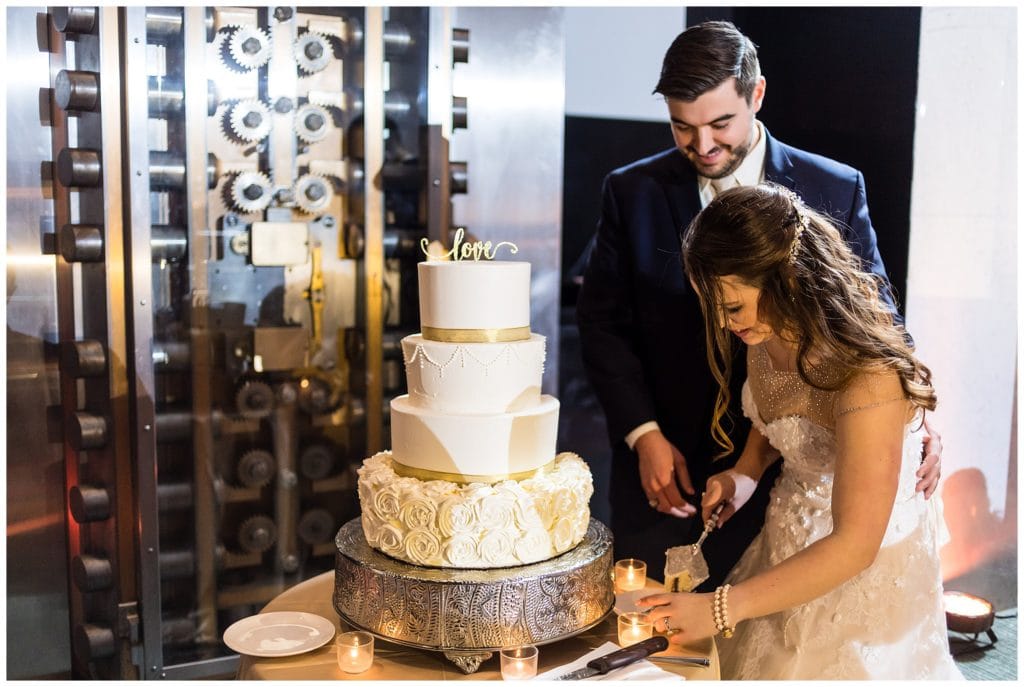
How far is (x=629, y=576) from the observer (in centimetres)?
266

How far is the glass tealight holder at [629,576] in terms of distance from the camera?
2646 mm

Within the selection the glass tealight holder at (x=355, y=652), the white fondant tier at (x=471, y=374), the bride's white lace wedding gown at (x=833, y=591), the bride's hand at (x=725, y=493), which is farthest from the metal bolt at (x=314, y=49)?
the glass tealight holder at (x=355, y=652)

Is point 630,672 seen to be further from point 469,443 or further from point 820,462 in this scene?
point 820,462

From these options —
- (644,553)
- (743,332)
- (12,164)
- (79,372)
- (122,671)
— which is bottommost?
(122,671)

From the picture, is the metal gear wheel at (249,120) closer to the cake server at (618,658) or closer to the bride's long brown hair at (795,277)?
the bride's long brown hair at (795,277)

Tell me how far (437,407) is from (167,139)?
171cm

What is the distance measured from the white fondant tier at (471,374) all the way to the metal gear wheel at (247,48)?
64.4 inches

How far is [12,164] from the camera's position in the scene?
10.8 ft

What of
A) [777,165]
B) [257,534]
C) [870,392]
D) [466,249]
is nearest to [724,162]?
[777,165]

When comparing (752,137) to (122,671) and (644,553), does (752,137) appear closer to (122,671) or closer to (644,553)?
(644,553)

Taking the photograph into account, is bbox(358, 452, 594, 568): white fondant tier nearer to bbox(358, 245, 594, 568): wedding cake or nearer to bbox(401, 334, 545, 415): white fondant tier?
bbox(358, 245, 594, 568): wedding cake

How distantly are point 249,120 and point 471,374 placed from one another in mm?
1706

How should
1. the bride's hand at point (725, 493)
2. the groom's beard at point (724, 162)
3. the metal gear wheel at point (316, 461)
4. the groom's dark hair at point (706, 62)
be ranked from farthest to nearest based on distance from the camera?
the metal gear wheel at point (316, 461)
the groom's beard at point (724, 162)
the groom's dark hair at point (706, 62)
the bride's hand at point (725, 493)

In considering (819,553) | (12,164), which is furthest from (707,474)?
(12,164)
